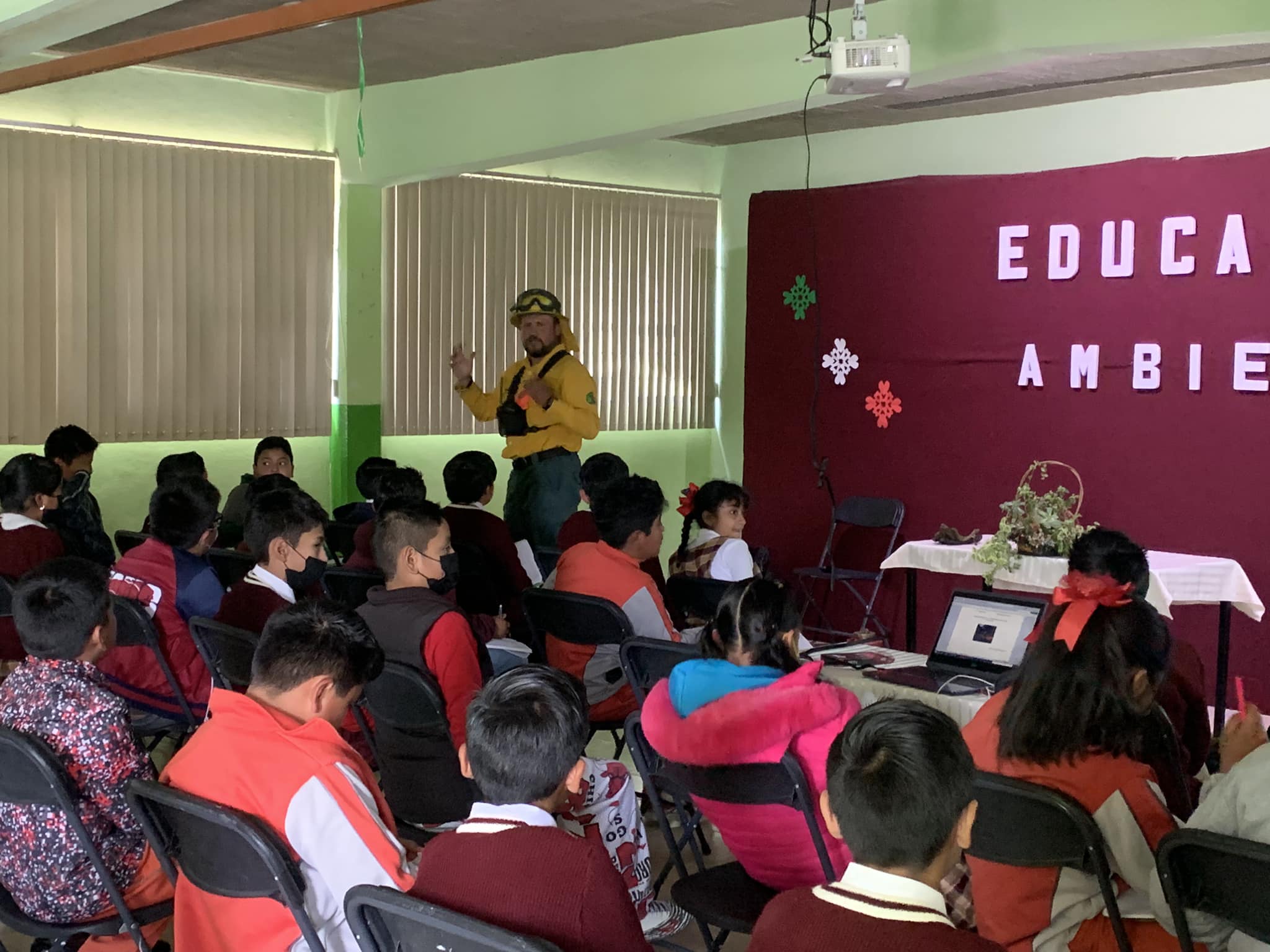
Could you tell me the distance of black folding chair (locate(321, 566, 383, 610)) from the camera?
414cm

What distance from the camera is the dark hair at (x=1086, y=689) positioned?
225cm

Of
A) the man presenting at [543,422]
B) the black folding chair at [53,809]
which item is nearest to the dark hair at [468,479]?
the man presenting at [543,422]

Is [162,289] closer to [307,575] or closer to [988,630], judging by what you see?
[307,575]

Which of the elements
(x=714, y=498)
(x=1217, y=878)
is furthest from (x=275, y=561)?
(x=1217, y=878)

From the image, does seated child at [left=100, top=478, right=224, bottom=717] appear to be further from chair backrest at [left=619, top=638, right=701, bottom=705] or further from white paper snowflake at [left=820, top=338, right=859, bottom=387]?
white paper snowflake at [left=820, top=338, right=859, bottom=387]

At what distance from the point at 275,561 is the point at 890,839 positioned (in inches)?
97.3

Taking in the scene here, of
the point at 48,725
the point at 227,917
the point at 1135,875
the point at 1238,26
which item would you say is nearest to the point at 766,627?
the point at 1135,875

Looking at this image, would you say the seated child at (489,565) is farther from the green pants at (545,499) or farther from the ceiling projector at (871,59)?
the ceiling projector at (871,59)

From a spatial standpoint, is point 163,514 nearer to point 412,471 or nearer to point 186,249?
point 412,471

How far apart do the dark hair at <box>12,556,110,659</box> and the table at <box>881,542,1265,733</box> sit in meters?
3.65

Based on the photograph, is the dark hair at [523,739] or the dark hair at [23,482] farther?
the dark hair at [23,482]

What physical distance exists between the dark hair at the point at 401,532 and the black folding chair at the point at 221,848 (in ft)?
4.16

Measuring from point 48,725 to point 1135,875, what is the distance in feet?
6.33

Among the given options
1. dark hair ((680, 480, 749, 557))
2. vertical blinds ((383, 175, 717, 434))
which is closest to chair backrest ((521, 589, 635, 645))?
dark hair ((680, 480, 749, 557))
